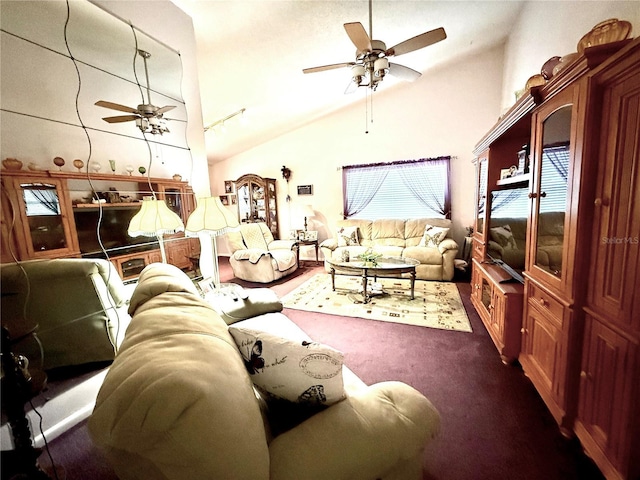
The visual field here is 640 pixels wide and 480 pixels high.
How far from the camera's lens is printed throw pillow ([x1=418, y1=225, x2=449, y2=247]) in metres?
4.23

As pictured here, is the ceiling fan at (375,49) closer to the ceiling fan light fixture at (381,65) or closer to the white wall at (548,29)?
the ceiling fan light fixture at (381,65)

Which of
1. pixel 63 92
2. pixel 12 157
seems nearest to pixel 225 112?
pixel 63 92

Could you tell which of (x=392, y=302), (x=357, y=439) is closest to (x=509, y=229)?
(x=392, y=302)

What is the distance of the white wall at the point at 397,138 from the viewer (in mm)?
4277

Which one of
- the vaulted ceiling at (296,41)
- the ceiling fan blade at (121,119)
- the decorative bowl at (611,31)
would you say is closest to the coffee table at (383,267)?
the decorative bowl at (611,31)

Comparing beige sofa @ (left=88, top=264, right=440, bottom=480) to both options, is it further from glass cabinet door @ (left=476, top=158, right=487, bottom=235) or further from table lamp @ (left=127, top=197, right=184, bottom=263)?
glass cabinet door @ (left=476, top=158, right=487, bottom=235)

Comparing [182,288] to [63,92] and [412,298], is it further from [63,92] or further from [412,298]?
[412,298]

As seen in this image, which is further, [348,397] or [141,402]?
[348,397]

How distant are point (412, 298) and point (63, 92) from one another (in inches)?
137

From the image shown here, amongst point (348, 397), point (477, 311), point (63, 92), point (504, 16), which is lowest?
point (477, 311)

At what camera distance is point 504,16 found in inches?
124

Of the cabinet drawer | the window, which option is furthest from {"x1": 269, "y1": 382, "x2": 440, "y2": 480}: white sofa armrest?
the window

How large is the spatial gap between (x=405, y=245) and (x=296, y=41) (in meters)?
3.36

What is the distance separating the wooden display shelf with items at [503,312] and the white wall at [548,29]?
1.58 m
